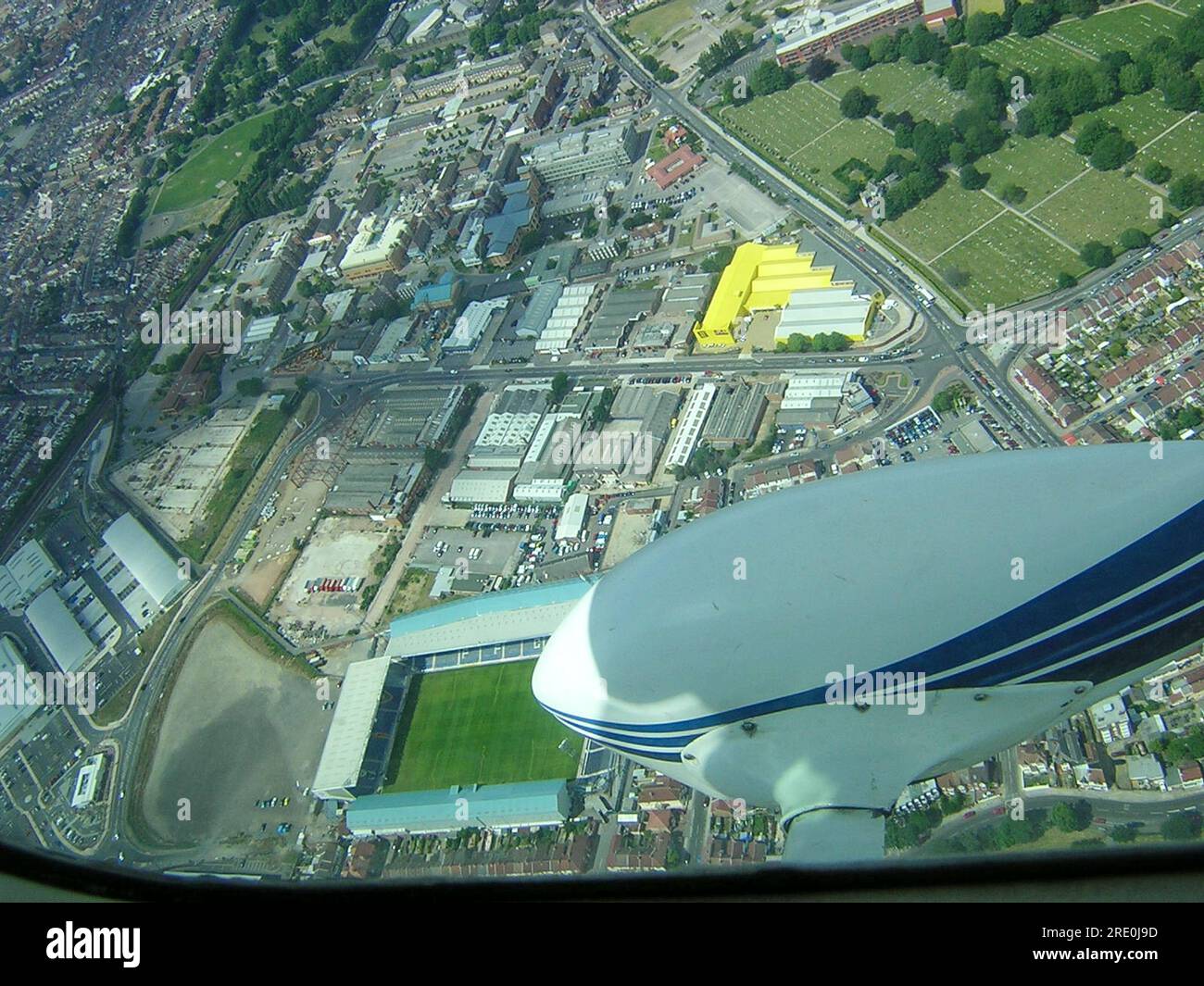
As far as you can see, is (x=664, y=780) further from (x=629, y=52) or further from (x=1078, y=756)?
(x=629, y=52)

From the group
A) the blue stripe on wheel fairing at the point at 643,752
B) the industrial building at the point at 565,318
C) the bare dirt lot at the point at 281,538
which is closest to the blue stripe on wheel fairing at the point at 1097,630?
the blue stripe on wheel fairing at the point at 643,752

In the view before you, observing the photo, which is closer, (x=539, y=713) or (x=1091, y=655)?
(x=1091, y=655)

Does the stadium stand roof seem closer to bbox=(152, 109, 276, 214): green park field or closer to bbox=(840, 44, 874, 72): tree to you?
bbox=(840, 44, 874, 72): tree

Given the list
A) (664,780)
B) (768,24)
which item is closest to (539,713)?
(664,780)

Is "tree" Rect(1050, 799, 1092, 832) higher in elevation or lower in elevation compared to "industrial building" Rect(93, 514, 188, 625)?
lower

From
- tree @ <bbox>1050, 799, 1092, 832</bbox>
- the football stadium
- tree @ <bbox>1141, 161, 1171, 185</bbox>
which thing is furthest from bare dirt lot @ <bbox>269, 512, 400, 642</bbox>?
tree @ <bbox>1141, 161, 1171, 185</bbox>
